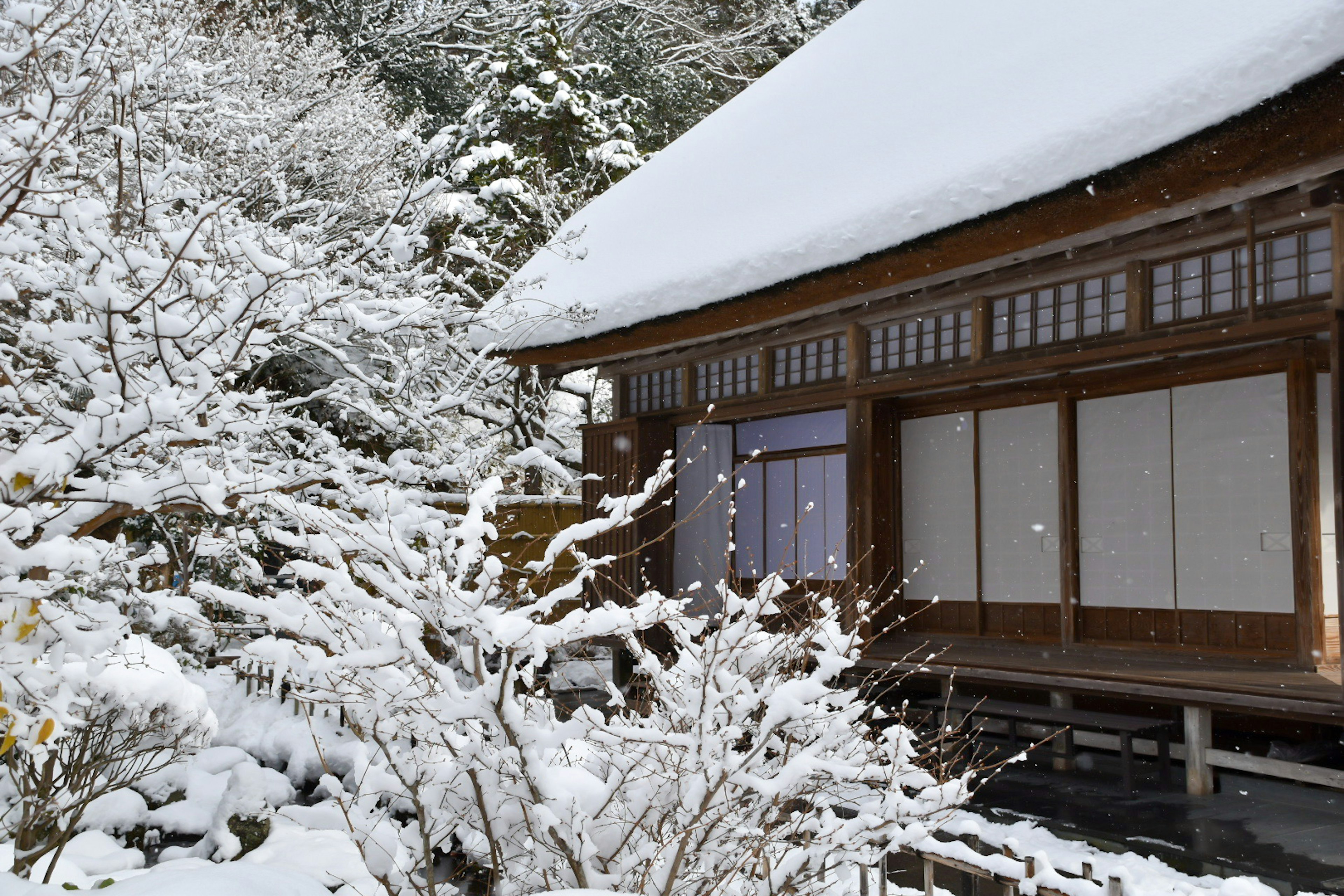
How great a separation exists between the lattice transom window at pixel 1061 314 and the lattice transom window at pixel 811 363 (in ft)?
4.61

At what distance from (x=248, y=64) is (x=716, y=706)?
1407 cm

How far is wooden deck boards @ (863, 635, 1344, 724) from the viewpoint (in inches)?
212

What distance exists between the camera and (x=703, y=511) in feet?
33.4

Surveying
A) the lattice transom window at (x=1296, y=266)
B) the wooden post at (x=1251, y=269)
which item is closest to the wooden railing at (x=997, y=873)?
the wooden post at (x=1251, y=269)

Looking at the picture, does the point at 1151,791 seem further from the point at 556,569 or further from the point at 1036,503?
the point at 556,569

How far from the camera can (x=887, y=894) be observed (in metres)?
4.04

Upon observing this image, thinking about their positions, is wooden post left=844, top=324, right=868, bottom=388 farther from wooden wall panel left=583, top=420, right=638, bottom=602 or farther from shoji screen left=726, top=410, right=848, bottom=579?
wooden wall panel left=583, top=420, right=638, bottom=602

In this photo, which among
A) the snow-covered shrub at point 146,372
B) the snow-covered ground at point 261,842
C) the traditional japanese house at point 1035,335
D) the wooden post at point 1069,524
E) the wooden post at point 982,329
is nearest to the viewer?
the snow-covered ground at point 261,842

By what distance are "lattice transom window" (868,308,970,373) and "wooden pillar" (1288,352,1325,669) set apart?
78.4 inches

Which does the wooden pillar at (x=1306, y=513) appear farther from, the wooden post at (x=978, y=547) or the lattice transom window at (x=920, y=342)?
the wooden post at (x=978, y=547)

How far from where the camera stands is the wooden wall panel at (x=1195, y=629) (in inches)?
258

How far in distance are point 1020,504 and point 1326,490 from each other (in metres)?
2.02

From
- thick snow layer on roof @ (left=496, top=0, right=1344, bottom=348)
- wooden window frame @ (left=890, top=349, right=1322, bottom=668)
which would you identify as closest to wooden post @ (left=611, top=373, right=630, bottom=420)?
thick snow layer on roof @ (left=496, top=0, right=1344, bottom=348)

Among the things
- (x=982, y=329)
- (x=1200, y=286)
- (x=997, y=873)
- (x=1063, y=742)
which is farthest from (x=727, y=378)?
(x=997, y=873)
